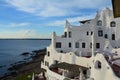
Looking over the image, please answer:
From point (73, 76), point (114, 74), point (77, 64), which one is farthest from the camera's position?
point (77, 64)

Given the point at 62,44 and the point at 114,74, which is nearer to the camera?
the point at 114,74

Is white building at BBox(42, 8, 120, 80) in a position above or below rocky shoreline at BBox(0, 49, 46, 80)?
above

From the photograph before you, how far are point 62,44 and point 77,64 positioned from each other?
851cm

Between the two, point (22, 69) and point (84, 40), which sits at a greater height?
point (84, 40)

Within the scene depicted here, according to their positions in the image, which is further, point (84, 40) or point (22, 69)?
point (22, 69)

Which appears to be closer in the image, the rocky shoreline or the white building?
the white building

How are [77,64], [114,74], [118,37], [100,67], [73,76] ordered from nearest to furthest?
1. [114,74]
2. [100,67]
3. [73,76]
4. [77,64]
5. [118,37]

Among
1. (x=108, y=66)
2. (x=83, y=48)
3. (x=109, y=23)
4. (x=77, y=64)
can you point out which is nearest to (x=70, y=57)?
(x=77, y=64)

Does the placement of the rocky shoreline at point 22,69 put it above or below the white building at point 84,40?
below

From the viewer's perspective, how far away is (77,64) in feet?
121

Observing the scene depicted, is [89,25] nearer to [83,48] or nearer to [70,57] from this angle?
[83,48]

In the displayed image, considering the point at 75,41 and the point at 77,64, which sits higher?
the point at 75,41

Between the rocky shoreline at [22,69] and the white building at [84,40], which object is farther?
the rocky shoreline at [22,69]

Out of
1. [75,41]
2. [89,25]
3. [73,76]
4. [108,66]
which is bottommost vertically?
[73,76]
